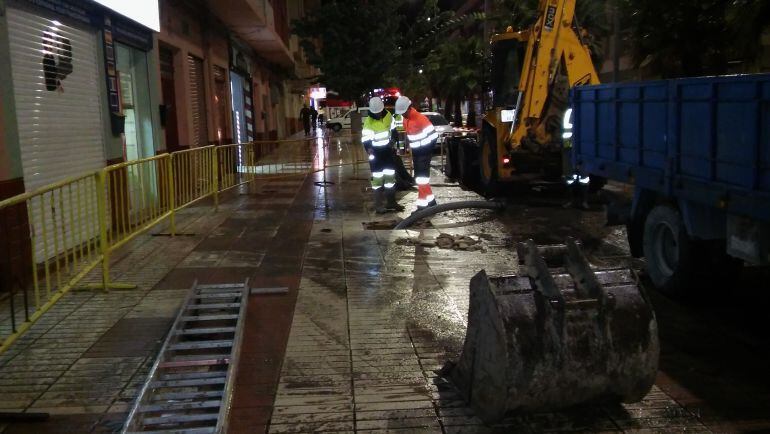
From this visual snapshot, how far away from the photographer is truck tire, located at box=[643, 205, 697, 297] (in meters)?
6.15

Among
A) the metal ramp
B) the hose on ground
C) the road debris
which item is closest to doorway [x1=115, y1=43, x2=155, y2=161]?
the hose on ground

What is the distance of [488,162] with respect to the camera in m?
13.6

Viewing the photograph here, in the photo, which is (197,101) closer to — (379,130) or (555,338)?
(379,130)

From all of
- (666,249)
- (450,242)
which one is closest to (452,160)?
(450,242)

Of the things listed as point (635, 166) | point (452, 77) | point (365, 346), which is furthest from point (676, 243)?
point (452, 77)

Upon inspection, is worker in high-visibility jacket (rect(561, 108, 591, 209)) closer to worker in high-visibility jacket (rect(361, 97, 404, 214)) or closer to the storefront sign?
worker in high-visibility jacket (rect(361, 97, 404, 214))

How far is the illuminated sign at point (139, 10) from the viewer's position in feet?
30.6

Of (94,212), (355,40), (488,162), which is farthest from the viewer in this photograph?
(355,40)

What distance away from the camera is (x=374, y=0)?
89.3 feet

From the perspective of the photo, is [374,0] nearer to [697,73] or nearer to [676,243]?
[697,73]

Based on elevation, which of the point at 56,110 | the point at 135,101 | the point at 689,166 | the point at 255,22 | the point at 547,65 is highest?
the point at 255,22

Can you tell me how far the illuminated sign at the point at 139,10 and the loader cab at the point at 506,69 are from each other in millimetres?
5768

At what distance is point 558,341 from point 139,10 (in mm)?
8667

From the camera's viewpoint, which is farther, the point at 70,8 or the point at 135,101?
the point at 135,101
